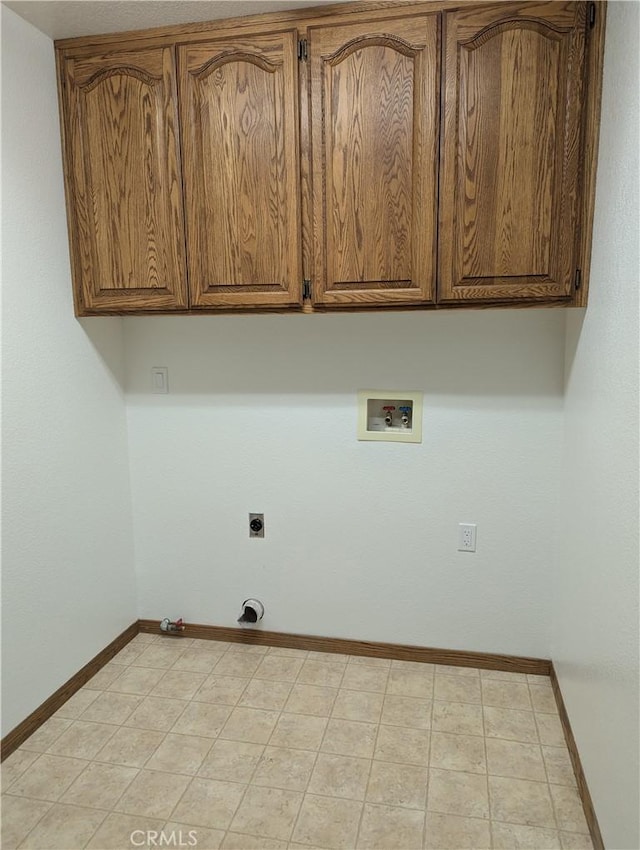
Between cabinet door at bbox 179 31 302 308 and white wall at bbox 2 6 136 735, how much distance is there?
0.49 meters

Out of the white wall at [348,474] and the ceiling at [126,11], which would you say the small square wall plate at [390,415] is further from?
the ceiling at [126,11]

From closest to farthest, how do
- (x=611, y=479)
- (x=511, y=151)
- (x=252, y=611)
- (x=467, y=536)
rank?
(x=611, y=479) → (x=511, y=151) → (x=467, y=536) → (x=252, y=611)

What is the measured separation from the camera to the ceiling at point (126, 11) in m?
1.77

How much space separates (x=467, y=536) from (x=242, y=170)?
5.14ft

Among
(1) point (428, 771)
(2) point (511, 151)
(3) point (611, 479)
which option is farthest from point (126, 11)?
(1) point (428, 771)

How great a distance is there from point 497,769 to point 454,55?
2168 millimetres

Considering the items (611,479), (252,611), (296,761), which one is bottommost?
(296,761)

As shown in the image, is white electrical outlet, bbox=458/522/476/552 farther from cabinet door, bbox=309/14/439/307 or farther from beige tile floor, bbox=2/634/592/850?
cabinet door, bbox=309/14/439/307

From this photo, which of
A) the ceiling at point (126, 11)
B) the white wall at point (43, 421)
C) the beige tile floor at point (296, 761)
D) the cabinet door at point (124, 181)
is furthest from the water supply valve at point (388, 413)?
the ceiling at point (126, 11)

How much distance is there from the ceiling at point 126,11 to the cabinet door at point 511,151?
1.78 ft

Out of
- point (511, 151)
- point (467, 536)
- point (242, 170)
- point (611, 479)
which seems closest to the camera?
point (611, 479)

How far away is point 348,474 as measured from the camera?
2.36 metres

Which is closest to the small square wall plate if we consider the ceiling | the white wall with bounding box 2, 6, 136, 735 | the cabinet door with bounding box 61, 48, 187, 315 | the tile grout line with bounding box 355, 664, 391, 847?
the cabinet door with bounding box 61, 48, 187, 315

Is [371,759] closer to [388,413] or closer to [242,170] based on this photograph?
[388,413]
